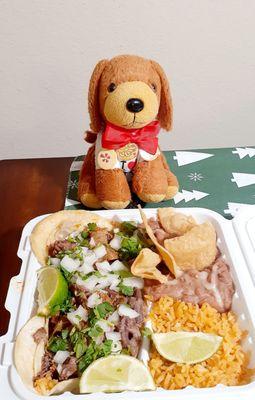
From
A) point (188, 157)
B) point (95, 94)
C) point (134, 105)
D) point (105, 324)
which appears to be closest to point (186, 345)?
point (105, 324)

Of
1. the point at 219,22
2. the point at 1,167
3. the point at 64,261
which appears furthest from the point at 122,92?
the point at 219,22

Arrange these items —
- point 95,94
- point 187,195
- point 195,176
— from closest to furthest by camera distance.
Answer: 1. point 95,94
2. point 187,195
3. point 195,176

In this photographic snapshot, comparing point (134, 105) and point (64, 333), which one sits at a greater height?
point (134, 105)

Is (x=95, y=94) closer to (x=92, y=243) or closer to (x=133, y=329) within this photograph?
(x=92, y=243)

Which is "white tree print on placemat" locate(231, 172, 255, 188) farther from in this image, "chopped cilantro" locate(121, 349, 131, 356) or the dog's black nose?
"chopped cilantro" locate(121, 349, 131, 356)

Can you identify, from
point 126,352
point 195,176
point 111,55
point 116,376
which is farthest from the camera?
point 111,55

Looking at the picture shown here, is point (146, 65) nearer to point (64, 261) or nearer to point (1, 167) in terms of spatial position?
point (64, 261)

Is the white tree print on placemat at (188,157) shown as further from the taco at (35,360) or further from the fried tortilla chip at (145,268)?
the taco at (35,360)
